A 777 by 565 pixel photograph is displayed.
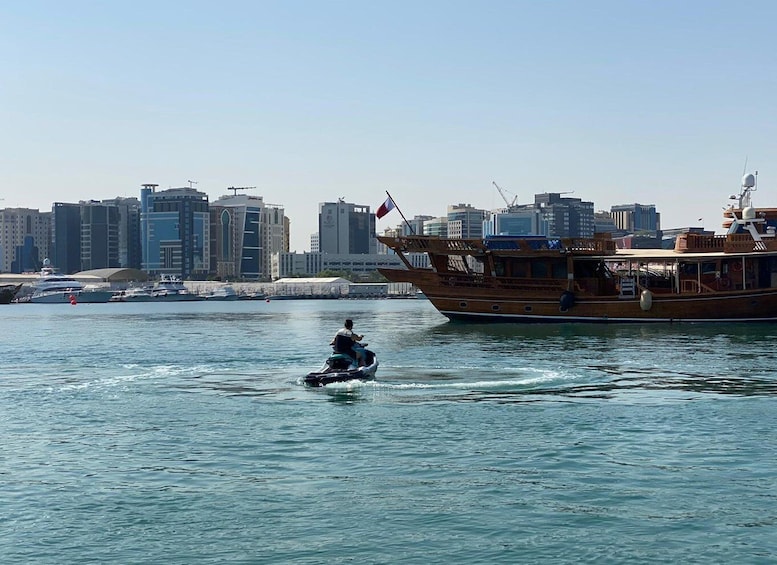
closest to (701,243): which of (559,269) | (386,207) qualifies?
(559,269)

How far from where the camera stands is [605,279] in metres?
65.1

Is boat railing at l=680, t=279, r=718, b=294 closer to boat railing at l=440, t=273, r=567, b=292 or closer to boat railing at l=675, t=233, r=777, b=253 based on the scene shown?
boat railing at l=675, t=233, r=777, b=253

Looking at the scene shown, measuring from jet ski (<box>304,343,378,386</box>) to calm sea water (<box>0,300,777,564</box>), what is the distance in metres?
0.47

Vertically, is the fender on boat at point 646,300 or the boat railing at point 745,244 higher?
the boat railing at point 745,244

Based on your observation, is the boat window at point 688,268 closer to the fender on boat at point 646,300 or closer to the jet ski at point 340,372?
the fender on boat at point 646,300

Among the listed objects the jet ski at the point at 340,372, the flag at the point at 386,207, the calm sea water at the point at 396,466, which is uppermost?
the flag at the point at 386,207

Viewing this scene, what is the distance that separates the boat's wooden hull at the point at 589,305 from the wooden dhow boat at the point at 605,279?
0.06 m

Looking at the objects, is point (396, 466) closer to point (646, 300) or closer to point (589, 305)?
point (646, 300)

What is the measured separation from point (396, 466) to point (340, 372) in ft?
37.3

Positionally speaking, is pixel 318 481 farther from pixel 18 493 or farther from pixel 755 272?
pixel 755 272

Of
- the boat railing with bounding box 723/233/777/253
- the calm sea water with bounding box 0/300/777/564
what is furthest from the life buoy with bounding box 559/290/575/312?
the calm sea water with bounding box 0/300/777/564

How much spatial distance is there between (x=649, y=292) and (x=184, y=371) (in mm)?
35307

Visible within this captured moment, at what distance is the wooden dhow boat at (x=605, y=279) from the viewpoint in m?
61.5

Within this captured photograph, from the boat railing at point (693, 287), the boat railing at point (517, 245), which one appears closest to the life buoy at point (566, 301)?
the boat railing at point (517, 245)
